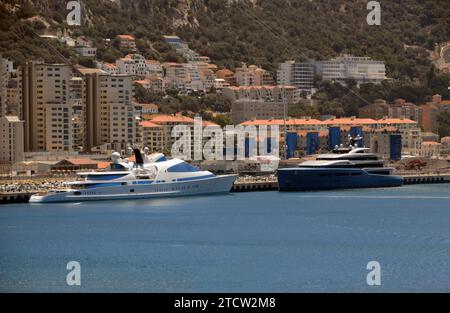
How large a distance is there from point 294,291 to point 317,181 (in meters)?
32.5

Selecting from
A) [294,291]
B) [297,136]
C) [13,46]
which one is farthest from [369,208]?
[13,46]

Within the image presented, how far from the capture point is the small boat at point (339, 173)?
59.3 metres

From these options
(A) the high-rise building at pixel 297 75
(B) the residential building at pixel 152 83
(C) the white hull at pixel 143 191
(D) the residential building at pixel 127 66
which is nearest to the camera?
(C) the white hull at pixel 143 191

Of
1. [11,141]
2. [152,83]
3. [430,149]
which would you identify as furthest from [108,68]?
[11,141]

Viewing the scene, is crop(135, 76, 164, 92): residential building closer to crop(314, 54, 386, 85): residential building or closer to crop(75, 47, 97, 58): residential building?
crop(75, 47, 97, 58): residential building

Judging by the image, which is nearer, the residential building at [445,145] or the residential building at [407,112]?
the residential building at [445,145]

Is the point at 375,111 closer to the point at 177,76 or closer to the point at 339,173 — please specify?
the point at 177,76

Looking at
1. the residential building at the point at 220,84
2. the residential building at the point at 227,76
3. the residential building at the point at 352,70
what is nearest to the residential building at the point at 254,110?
the residential building at the point at 220,84

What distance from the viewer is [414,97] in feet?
328

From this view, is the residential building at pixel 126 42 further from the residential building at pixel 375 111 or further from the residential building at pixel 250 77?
the residential building at pixel 375 111

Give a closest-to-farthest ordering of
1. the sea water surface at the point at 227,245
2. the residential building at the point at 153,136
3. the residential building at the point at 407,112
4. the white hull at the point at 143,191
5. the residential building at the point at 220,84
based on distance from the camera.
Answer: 1. the sea water surface at the point at 227,245
2. the white hull at the point at 143,191
3. the residential building at the point at 153,136
4. the residential building at the point at 407,112
5. the residential building at the point at 220,84

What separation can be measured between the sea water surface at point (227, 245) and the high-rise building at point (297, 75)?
51.2m

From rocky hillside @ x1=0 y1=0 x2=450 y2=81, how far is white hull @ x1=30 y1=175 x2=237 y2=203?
45.1 metres

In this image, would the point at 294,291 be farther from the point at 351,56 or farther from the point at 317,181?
the point at 351,56
